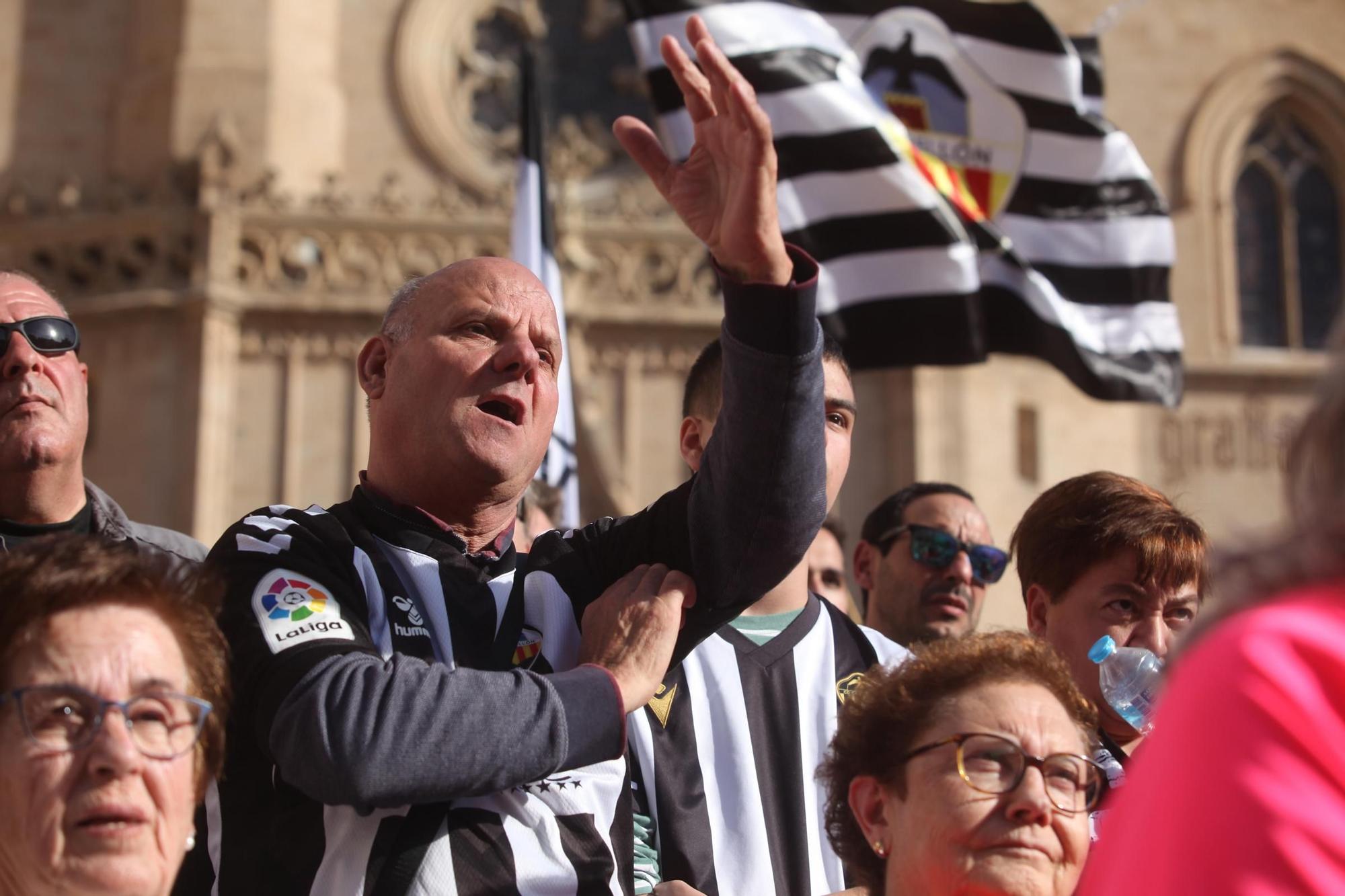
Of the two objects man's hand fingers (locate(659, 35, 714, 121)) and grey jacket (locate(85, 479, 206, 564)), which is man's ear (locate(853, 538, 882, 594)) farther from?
man's hand fingers (locate(659, 35, 714, 121))

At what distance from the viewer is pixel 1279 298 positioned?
1670cm

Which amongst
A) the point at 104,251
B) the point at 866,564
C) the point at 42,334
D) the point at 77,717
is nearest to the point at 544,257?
the point at 866,564

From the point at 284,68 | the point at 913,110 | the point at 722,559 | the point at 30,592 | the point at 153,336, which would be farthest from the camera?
the point at 284,68

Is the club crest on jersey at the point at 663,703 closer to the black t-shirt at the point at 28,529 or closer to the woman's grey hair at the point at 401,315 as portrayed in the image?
the woman's grey hair at the point at 401,315

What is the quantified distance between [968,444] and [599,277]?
3274mm

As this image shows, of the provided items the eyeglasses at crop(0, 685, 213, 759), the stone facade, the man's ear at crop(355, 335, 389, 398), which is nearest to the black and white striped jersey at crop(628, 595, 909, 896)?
the man's ear at crop(355, 335, 389, 398)

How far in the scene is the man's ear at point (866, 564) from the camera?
5.12 m

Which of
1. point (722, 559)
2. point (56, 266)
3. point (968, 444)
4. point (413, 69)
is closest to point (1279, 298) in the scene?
point (968, 444)

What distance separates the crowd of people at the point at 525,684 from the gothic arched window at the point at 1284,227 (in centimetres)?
1499

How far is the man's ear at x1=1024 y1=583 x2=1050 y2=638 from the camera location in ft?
11.0

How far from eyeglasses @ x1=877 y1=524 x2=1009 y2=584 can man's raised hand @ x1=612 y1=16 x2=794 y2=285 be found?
2.58 metres

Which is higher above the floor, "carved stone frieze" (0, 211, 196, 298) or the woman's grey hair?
the woman's grey hair

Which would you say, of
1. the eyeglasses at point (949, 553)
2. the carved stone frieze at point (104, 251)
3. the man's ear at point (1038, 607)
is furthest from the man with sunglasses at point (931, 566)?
the carved stone frieze at point (104, 251)

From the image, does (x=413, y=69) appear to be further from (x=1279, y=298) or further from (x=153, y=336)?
(x=1279, y=298)
